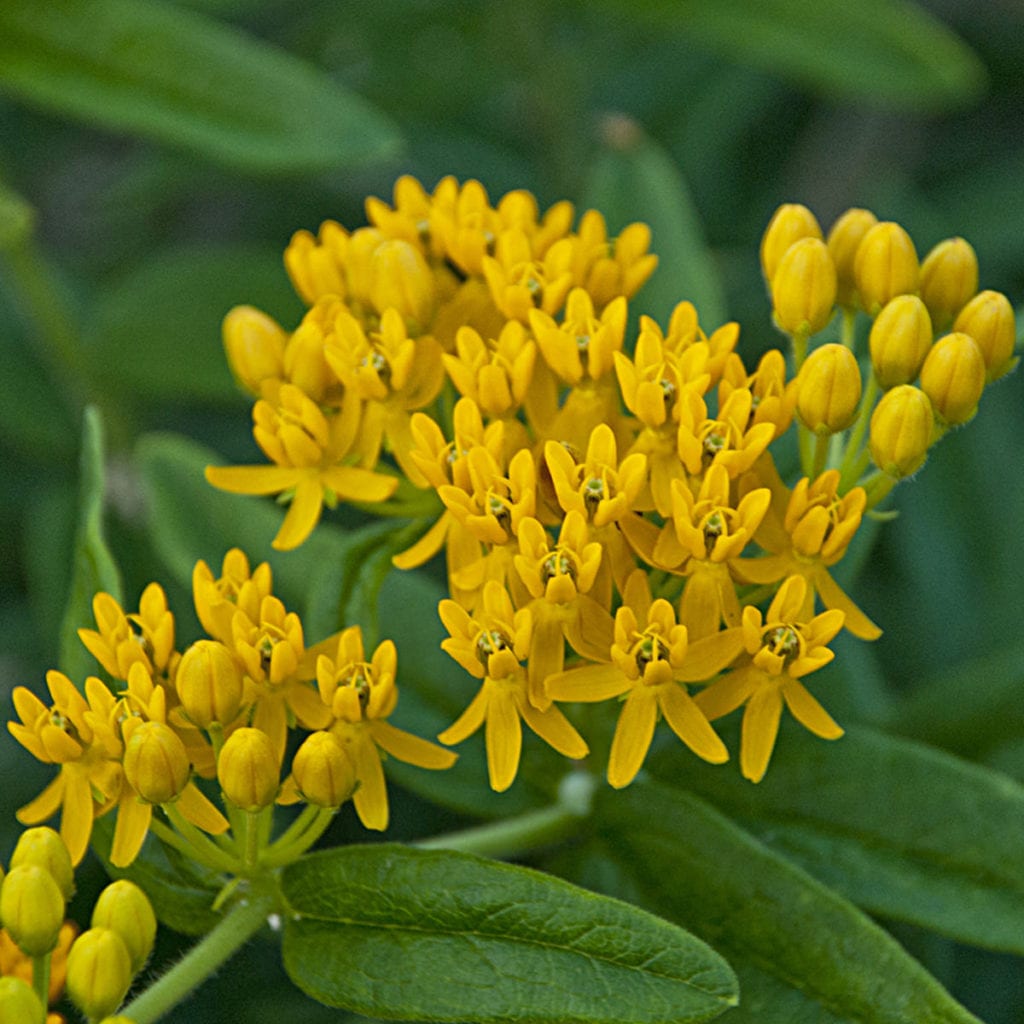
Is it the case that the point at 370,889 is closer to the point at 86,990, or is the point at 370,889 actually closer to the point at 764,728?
the point at 86,990

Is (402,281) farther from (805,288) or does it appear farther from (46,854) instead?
(46,854)

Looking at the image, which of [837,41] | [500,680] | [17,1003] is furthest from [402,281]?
[837,41]

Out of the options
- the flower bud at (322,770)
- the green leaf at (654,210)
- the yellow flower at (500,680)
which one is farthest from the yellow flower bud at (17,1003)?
the green leaf at (654,210)

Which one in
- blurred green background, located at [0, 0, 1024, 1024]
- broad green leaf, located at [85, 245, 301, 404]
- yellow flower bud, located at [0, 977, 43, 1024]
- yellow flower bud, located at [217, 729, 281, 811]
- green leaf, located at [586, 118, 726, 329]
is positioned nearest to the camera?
yellow flower bud, located at [0, 977, 43, 1024]

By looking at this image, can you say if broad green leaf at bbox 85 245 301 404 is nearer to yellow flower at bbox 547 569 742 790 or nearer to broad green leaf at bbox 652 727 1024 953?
broad green leaf at bbox 652 727 1024 953

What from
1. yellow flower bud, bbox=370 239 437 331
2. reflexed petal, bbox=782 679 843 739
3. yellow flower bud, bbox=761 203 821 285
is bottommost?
reflexed petal, bbox=782 679 843 739

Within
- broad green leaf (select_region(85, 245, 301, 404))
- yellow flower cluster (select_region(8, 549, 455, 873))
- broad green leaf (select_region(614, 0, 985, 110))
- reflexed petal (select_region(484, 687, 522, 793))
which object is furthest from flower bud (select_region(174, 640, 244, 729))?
broad green leaf (select_region(614, 0, 985, 110))

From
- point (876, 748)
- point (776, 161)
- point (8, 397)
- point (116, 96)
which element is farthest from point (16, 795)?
point (776, 161)
